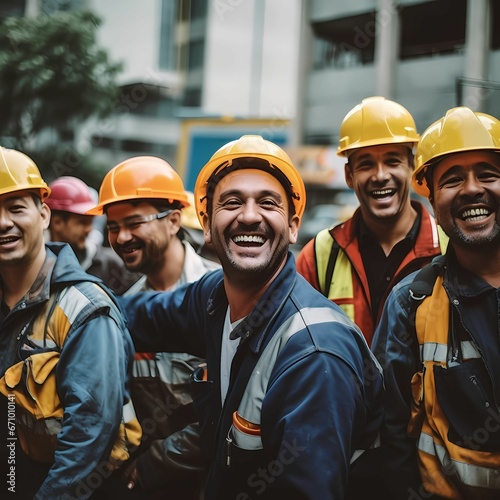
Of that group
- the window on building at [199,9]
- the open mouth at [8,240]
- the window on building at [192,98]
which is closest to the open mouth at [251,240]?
the open mouth at [8,240]

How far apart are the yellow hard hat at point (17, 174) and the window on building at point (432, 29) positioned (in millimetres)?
14757

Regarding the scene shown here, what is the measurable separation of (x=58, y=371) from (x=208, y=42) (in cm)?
3750

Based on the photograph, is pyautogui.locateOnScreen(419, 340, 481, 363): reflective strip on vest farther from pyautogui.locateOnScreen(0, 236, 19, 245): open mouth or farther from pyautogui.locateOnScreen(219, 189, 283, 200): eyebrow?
pyautogui.locateOnScreen(0, 236, 19, 245): open mouth

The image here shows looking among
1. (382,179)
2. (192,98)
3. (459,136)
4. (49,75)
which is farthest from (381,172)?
(192,98)

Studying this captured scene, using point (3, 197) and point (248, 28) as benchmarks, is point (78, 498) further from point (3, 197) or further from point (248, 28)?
point (248, 28)

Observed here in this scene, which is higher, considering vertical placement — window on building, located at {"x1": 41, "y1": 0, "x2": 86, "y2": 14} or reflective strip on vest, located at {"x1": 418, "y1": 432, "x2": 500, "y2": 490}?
window on building, located at {"x1": 41, "y1": 0, "x2": 86, "y2": 14}

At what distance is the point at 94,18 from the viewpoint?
1338 centimetres

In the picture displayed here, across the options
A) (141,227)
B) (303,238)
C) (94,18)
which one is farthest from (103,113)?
(141,227)

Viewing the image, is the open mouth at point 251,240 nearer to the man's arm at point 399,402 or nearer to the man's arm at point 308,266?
the man's arm at point 399,402

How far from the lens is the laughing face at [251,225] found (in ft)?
7.92

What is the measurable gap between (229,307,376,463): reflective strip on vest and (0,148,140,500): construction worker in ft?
2.20

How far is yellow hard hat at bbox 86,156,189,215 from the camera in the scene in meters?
3.56

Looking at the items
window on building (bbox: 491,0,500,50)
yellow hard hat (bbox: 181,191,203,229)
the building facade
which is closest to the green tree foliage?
the building facade

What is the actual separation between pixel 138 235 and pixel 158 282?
30 cm
